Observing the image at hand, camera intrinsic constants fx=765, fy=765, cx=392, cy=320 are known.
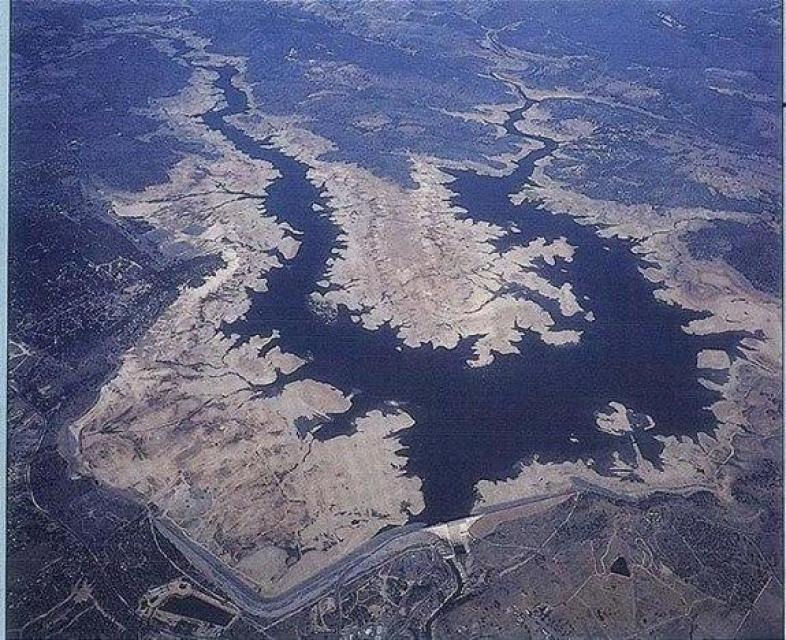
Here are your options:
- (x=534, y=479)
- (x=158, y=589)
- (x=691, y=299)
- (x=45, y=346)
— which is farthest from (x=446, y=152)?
(x=158, y=589)

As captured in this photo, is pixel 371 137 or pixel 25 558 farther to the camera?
pixel 371 137

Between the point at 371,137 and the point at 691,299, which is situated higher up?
the point at 371,137

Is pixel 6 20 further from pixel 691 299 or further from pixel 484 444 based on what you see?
pixel 691 299

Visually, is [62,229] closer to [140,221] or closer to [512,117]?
[140,221]

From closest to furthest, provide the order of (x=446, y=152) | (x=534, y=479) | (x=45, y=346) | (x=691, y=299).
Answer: (x=534, y=479) → (x=45, y=346) → (x=691, y=299) → (x=446, y=152)

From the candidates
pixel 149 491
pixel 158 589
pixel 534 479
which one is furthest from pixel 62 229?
pixel 534 479

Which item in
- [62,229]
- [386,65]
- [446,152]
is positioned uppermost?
[386,65]

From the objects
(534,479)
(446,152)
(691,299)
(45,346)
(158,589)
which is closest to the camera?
(158,589)
